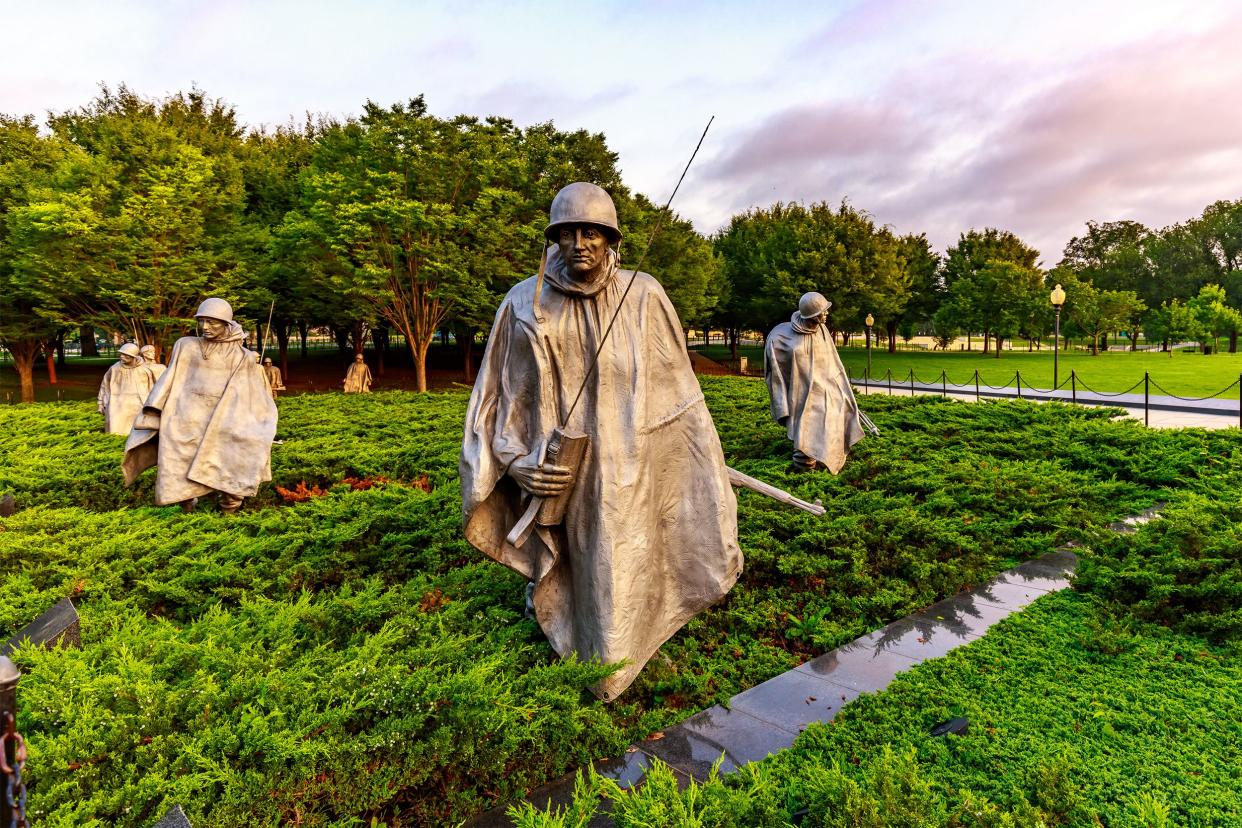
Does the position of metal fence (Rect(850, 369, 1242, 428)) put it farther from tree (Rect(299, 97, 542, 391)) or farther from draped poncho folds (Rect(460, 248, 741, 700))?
tree (Rect(299, 97, 542, 391))

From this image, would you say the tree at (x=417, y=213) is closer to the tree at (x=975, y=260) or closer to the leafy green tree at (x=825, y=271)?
the leafy green tree at (x=825, y=271)

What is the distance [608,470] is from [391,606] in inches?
76.5

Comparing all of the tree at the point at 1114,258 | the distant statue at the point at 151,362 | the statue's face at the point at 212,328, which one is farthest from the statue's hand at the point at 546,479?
the tree at the point at 1114,258

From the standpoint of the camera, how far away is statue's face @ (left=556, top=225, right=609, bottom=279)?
11.5ft

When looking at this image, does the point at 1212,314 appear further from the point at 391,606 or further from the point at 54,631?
the point at 54,631

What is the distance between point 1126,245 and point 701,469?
84.1 metres

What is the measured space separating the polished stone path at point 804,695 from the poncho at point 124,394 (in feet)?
44.6

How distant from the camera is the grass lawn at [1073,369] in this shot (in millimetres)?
25644

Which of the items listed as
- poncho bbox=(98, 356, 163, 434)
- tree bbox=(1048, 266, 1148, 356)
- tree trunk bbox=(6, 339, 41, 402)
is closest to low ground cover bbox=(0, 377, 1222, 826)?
poncho bbox=(98, 356, 163, 434)

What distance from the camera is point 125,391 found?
538 inches

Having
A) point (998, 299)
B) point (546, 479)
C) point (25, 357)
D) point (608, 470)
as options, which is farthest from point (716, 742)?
point (998, 299)

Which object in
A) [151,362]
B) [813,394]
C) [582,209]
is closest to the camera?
[582,209]

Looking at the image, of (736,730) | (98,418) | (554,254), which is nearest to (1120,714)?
(736,730)

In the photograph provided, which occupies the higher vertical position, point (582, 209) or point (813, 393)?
point (582, 209)
